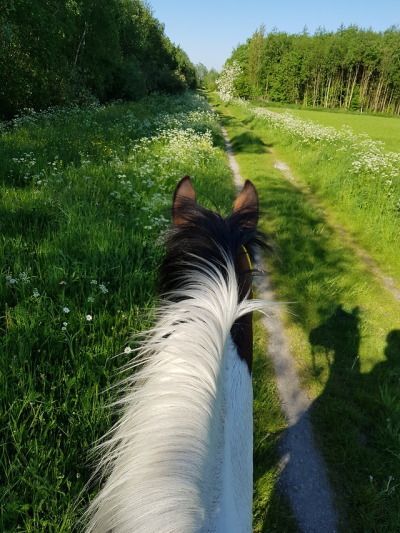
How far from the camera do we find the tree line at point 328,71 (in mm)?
63469

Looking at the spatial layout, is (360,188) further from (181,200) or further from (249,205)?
(181,200)

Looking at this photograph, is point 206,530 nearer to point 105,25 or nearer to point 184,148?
point 184,148

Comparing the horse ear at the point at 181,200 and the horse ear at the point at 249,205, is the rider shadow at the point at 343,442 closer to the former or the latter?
the horse ear at the point at 249,205

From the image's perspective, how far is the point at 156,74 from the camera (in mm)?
44062

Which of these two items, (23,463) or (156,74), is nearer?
(23,463)

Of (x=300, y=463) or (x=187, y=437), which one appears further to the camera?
(x=300, y=463)

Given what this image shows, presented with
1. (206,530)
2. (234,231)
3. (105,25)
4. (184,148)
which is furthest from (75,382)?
(105,25)

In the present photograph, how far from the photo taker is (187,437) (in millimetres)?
917

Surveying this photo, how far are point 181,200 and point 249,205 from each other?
14.0 inches

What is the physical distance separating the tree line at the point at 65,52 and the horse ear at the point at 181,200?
1386 cm

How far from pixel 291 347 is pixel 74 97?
21501 mm

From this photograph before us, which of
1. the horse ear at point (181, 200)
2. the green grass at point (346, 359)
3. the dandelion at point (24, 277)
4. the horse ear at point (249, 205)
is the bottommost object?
the green grass at point (346, 359)

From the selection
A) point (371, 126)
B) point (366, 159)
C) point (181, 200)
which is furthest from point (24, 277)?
point (371, 126)

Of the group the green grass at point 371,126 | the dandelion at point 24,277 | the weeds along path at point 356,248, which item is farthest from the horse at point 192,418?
the green grass at point 371,126
